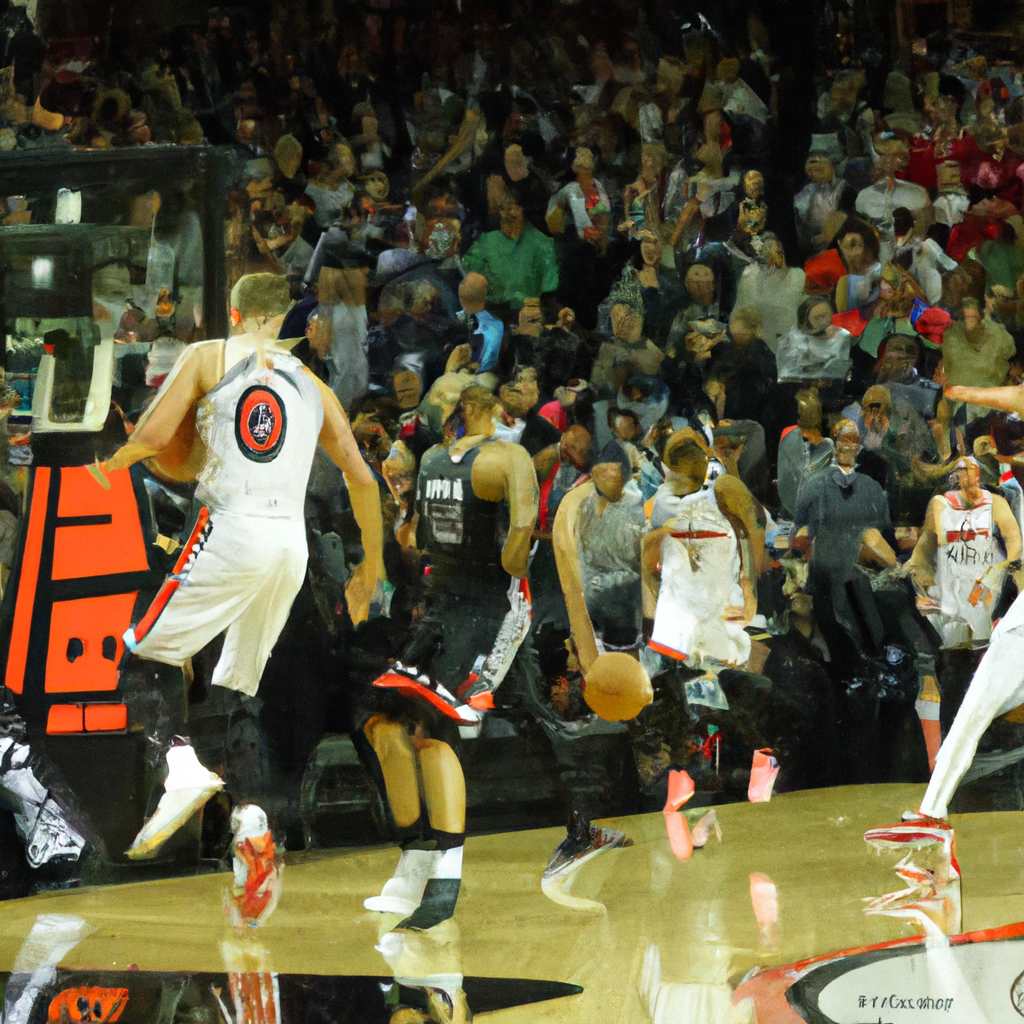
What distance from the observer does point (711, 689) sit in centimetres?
538

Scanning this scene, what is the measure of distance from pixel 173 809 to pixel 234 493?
1.35m

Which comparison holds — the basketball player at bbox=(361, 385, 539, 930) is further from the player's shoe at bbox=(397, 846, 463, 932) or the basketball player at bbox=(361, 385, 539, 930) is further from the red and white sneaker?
the red and white sneaker

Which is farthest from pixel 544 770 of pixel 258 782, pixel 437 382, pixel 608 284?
pixel 608 284

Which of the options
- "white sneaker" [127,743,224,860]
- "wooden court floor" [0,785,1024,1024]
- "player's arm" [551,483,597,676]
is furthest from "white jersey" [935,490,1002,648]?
"white sneaker" [127,743,224,860]

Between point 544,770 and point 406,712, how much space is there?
63 centimetres

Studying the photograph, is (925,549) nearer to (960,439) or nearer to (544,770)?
(960,439)

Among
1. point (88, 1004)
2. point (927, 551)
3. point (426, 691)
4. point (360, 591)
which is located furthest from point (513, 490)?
point (88, 1004)

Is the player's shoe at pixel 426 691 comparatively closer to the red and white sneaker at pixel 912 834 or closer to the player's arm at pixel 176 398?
the player's arm at pixel 176 398

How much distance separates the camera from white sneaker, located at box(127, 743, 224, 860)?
5340 millimetres

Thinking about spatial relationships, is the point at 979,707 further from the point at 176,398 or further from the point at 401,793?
the point at 176,398

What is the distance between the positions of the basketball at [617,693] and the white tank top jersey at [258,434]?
1464 mm

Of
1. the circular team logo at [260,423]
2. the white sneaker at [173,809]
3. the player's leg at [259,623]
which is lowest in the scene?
the white sneaker at [173,809]

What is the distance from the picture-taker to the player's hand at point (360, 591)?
540cm

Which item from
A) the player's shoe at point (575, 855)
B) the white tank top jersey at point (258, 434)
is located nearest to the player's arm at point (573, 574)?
the player's shoe at point (575, 855)
